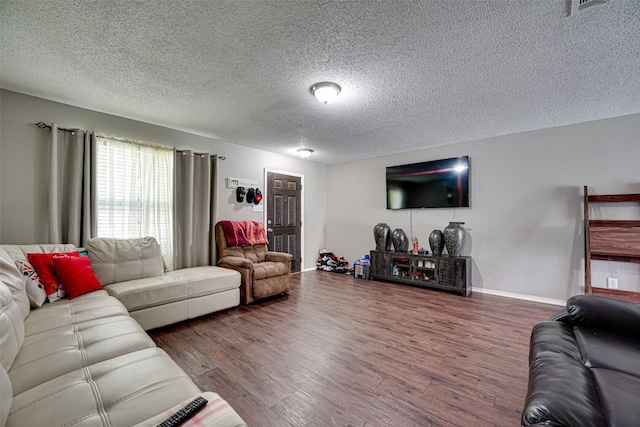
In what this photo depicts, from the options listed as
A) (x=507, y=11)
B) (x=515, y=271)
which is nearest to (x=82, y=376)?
(x=507, y=11)

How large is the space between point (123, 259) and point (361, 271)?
3.70 m

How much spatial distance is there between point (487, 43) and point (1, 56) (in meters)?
3.70

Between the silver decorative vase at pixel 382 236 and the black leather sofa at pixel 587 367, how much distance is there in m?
3.14

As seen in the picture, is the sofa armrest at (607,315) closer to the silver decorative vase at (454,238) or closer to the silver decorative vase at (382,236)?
the silver decorative vase at (454,238)

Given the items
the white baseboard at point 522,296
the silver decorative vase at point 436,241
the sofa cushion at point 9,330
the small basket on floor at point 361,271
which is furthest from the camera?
the small basket on floor at point 361,271

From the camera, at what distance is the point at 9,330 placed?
125 cm

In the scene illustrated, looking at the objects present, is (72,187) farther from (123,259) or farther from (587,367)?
(587,367)

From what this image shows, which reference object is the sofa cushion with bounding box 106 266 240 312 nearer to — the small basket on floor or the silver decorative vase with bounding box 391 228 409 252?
the small basket on floor

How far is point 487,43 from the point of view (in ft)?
6.05

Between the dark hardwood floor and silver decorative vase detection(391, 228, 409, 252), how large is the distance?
4.17 feet

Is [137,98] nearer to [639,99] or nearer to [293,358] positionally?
[293,358]

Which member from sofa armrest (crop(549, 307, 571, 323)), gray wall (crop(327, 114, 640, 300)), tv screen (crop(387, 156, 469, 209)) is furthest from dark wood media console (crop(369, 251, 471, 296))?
sofa armrest (crop(549, 307, 571, 323))

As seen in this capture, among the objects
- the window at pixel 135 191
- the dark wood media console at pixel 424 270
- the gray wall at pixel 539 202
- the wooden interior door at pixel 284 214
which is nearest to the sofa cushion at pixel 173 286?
the window at pixel 135 191

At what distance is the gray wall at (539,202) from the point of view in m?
3.14
